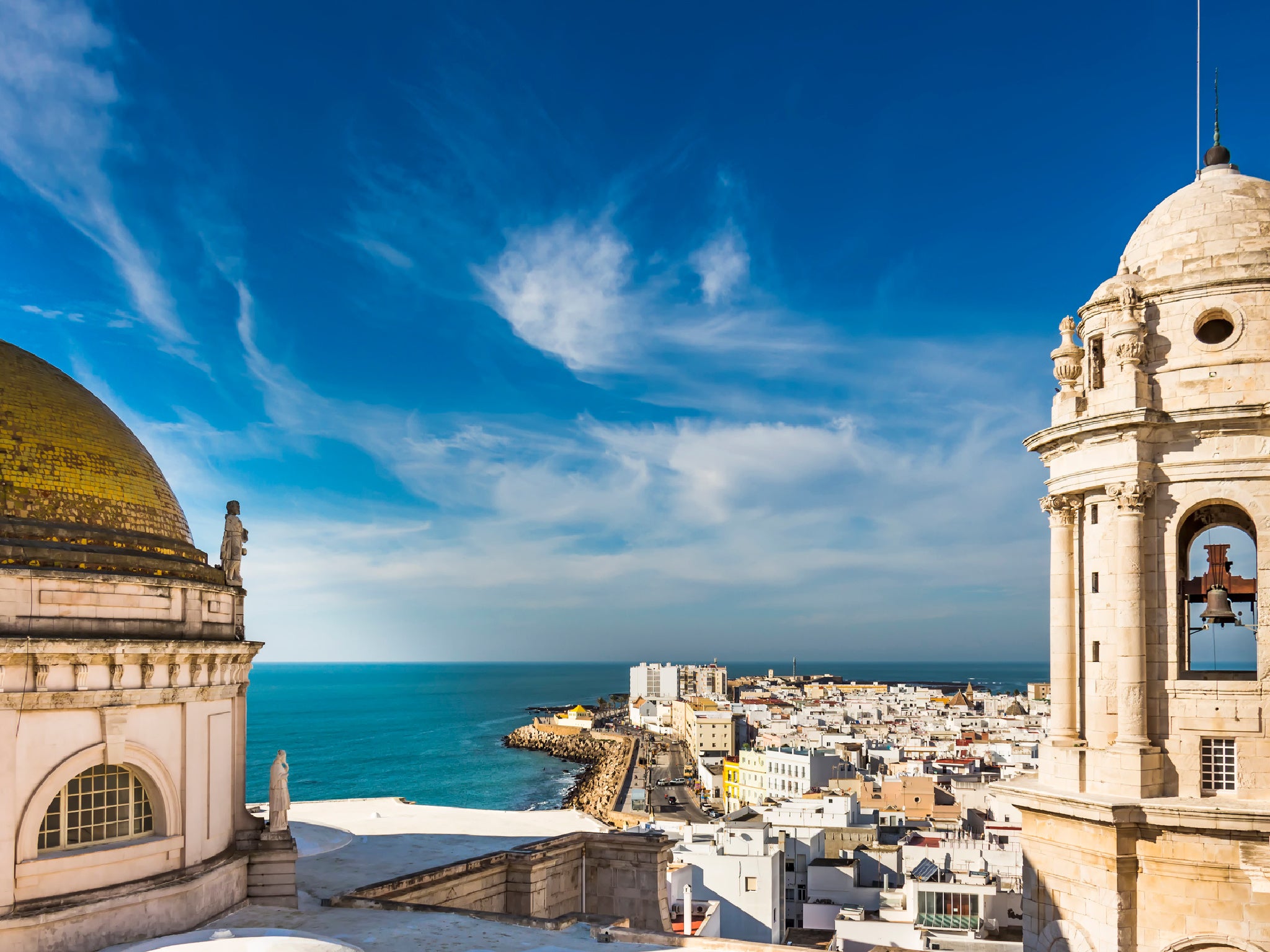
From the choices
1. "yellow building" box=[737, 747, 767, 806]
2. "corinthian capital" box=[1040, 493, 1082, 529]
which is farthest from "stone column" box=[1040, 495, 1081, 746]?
"yellow building" box=[737, 747, 767, 806]

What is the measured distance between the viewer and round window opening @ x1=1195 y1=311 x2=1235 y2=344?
16.9 m

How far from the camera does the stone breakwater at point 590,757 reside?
341 ft

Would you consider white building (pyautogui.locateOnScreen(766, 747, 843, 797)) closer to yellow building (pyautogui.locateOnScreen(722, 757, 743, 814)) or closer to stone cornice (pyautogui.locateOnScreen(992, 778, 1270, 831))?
yellow building (pyautogui.locateOnScreen(722, 757, 743, 814))

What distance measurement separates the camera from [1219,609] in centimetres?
1705

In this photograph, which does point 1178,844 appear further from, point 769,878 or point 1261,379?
point 769,878

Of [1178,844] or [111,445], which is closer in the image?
[1178,844]

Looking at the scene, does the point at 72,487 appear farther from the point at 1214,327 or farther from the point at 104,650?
the point at 1214,327

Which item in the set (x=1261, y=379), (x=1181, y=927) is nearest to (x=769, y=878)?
(x=1181, y=927)

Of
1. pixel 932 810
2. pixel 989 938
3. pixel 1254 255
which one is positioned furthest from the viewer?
pixel 932 810

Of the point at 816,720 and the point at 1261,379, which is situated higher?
the point at 1261,379

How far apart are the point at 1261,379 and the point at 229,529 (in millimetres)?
19335

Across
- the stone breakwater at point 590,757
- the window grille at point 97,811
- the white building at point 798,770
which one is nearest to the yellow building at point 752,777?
the white building at point 798,770

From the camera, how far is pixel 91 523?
58.5 ft

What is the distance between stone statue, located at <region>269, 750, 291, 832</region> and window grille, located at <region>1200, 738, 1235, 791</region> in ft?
54.1
